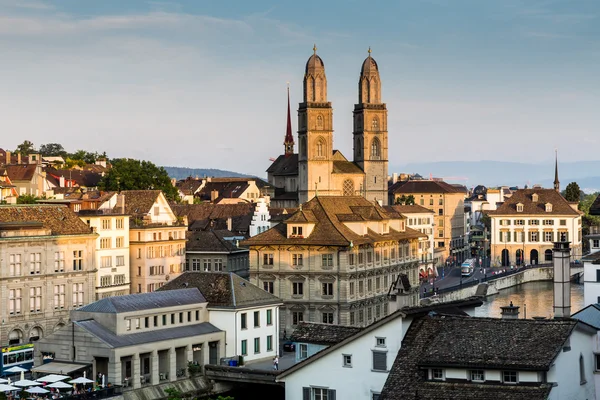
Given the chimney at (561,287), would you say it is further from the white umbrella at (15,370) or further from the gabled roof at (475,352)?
the white umbrella at (15,370)

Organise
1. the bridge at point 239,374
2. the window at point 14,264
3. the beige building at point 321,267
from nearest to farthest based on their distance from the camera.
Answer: the bridge at point 239,374 < the window at point 14,264 < the beige building at point 321,267

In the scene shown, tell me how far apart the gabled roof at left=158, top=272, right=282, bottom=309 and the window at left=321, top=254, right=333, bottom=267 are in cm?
1500

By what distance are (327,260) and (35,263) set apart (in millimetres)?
23129

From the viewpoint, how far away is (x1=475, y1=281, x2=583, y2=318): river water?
12025 cm

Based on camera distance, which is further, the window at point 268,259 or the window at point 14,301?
the window at point 268,259

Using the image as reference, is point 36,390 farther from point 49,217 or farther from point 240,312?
point 49,217

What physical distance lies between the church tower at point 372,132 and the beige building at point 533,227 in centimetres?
3212

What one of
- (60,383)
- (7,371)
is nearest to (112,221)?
(7,371)

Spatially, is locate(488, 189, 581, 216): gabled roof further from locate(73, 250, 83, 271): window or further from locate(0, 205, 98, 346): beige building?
locate(73, 250, 83, 271): window

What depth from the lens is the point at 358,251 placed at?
3755 inches

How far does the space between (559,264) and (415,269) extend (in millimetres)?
54626

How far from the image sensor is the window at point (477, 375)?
49.4 metres

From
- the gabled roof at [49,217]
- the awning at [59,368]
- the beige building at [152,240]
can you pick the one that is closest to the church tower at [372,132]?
the beige building at [152,240]

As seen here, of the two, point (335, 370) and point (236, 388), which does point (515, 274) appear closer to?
point (236, 388)
